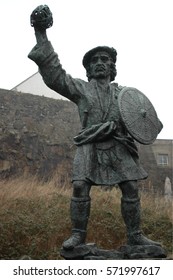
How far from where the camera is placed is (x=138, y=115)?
4.52 metres

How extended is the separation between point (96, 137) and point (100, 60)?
95 centimetres

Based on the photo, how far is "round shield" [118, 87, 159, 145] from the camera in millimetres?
4418

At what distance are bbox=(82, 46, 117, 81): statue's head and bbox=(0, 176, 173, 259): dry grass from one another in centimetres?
383

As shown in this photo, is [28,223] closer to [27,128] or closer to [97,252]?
[97,252]

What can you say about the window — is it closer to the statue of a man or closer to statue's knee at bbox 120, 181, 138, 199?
the statue of a man

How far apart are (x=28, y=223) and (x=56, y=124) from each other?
1154 cm

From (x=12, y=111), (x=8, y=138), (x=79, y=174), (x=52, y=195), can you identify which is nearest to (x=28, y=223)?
(x=52, y=195)

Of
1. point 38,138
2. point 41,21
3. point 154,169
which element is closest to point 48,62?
point 41,21

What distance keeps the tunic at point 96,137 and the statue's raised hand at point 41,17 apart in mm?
207

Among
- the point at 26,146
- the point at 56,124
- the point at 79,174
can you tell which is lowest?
the point at 79,174

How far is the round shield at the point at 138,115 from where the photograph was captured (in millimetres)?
4418

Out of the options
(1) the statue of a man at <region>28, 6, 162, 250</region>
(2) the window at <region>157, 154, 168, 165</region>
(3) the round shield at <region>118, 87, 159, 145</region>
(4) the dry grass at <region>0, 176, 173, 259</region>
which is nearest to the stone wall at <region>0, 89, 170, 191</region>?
(2) the window at <region>157, 154, 168, 165</region>
